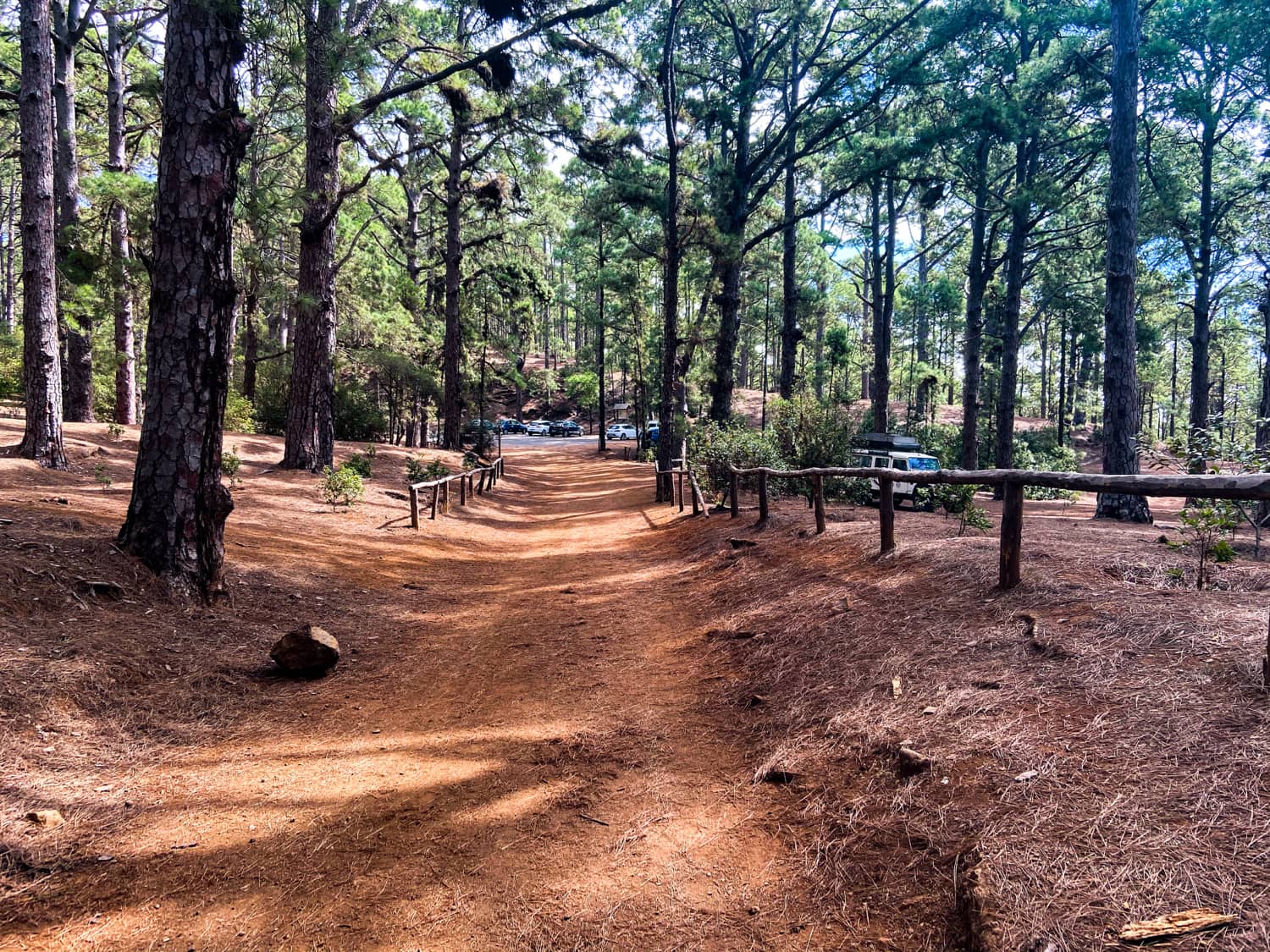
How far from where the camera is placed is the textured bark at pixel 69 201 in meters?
11.9

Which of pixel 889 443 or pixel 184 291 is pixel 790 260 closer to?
pixel 889 443

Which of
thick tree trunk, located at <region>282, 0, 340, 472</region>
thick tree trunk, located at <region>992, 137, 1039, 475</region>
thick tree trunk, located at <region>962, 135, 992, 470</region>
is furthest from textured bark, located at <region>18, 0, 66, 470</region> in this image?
thick tree trunk, located at <region>962, 135, 992, 470</region>

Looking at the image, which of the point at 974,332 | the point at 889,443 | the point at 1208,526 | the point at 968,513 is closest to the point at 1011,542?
the point at 1208,526

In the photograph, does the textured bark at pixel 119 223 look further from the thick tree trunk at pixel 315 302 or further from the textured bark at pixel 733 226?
the textured bark at pixel 733 226

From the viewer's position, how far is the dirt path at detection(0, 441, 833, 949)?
2502 mm

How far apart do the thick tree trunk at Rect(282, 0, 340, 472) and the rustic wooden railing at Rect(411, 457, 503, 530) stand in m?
2.67

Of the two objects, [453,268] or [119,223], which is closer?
[119,223]

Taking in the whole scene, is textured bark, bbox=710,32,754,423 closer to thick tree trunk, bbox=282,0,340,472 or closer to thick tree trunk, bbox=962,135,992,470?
thick tree trunk, bbox=962,135,992,470

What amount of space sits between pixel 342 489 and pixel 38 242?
5.60 metres

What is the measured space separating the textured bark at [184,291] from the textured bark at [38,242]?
616 cm

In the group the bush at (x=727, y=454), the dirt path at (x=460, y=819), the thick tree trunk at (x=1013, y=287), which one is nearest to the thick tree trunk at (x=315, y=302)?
the bush at (x=727, y=454)

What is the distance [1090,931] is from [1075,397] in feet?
197

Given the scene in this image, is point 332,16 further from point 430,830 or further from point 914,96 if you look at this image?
point 914,96

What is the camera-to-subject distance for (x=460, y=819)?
128 inches
